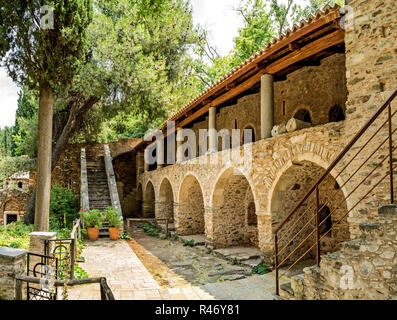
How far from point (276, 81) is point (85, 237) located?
30.4 feet

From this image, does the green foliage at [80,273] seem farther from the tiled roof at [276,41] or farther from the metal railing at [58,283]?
the tiled roof at [276,41]

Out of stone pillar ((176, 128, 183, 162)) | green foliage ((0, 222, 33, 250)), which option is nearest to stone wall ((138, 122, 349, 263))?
stone pillar ((176, 128, 183, 162))

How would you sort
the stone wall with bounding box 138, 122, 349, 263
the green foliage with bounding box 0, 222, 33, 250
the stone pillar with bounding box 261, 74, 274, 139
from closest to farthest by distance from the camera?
the stone wall with bounding box 138, 122, 349, 263, the green foliage with bounding box 0, 222, 33, 250, the stone pillar with bounding box 261, 74, 274, 139

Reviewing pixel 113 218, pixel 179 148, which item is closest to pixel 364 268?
pixel 113 218

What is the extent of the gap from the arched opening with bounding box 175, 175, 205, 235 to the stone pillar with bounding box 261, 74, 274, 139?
18.2 ft

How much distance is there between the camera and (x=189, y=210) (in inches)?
502

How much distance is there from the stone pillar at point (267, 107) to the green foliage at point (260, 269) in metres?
3.29

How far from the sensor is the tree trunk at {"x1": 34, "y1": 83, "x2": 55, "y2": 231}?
7.45 meters

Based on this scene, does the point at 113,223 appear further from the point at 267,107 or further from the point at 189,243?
the point at 267,107

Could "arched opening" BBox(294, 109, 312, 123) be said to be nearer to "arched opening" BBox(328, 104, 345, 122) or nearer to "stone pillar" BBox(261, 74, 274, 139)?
"arched opening" BBox(328, 104, 345, 122)

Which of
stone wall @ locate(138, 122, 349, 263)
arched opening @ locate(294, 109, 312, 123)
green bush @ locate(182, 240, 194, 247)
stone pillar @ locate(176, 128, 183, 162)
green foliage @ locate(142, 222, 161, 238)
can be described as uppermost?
arched opening @ locate(294, 109, 312, 123)

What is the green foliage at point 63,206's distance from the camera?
45.4 feet

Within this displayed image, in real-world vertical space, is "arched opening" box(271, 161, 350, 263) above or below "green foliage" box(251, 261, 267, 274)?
above

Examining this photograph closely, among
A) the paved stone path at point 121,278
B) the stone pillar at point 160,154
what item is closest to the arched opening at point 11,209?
the stone pillar at point 160,154
